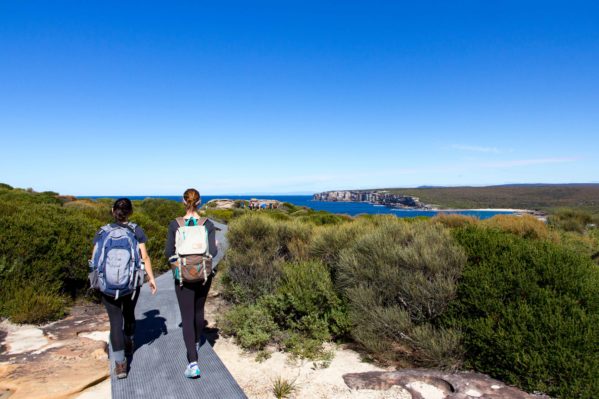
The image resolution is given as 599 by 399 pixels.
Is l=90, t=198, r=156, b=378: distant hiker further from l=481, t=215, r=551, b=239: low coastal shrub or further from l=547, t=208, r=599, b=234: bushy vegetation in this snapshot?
l=547, t=208, r=599, b=234: bushy vegetation

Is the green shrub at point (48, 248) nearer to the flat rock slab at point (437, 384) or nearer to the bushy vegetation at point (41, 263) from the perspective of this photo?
the bushy vegetation at point (41, 263)

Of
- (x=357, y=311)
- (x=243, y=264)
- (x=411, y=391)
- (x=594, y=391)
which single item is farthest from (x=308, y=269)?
(x=594, y=391)

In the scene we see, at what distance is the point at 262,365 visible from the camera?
4.52m

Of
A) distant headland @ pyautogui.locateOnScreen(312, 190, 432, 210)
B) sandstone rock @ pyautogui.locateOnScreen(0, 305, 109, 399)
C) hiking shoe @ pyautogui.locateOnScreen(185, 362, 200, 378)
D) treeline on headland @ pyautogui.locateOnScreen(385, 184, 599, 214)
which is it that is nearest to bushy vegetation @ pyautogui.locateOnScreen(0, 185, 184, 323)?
sandstone rock @ pyautogui.locateOnScreen(0, 305, 109, 399)

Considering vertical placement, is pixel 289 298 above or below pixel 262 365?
above

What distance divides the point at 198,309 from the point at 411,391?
249 cm

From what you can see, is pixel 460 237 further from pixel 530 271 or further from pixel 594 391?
pixel 594 391

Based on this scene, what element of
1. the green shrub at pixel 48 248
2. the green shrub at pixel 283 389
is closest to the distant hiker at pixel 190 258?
the green shrub at pixel 283 389

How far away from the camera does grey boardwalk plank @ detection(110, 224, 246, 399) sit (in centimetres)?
353

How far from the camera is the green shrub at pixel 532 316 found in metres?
3.52

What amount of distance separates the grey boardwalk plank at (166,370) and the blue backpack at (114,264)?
3.03 feet

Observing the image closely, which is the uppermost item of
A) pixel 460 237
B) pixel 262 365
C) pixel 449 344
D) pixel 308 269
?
pixel 460 237

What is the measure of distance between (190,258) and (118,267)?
720 mm

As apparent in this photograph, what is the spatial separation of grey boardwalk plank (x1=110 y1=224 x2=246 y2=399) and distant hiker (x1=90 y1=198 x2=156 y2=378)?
9.6 inches
